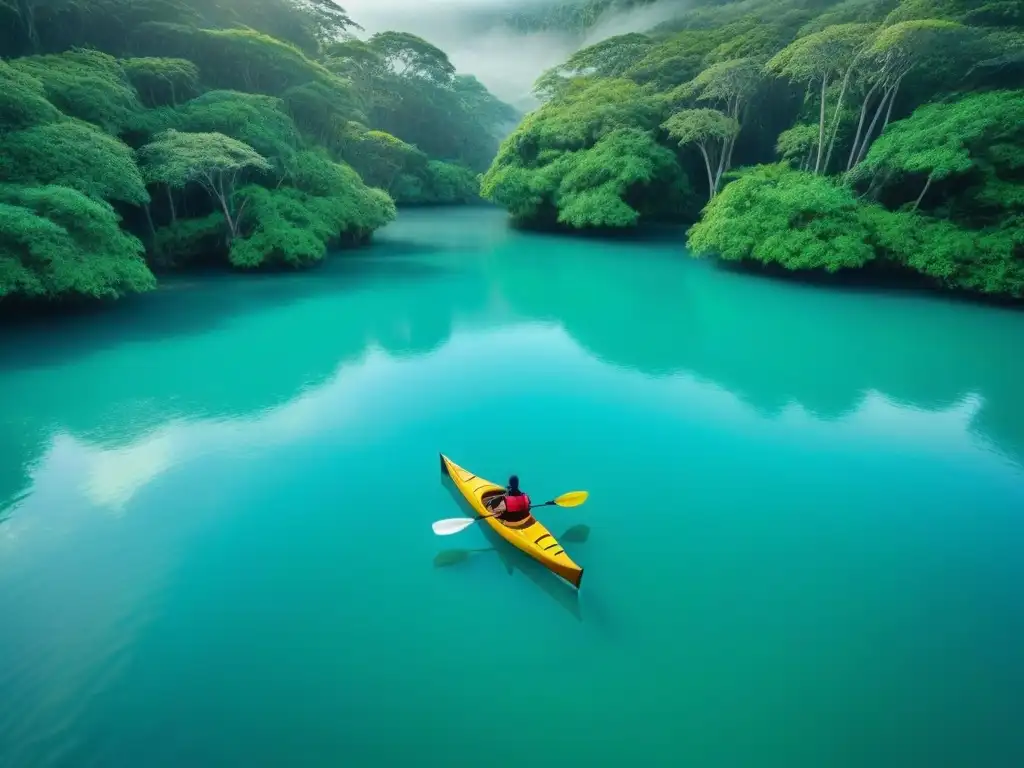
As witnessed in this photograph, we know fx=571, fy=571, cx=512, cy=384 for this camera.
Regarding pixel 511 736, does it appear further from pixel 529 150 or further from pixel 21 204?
pixel 529 150

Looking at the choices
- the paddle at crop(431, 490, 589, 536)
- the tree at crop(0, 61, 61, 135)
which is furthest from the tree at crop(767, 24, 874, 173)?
the tree at crop(0, 61, 61, 135)

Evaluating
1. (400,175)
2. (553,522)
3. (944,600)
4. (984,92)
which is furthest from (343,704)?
(400,175)

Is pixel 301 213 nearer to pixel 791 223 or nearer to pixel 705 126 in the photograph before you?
pixel 791 223

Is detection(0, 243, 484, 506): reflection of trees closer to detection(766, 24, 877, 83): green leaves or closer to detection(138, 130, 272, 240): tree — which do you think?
detection(138, 130, 272, 240): tree

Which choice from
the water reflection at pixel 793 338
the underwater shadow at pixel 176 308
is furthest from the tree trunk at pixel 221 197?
the water reflection at pixel 793 338

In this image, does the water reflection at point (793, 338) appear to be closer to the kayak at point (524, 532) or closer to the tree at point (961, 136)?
the tree at point (961, 136)

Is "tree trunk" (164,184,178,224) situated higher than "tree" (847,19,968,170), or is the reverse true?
"tree" (847,19,968,170)

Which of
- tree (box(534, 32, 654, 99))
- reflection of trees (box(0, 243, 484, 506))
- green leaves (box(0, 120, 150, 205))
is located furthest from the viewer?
tree (box(534, 32, 654, 99))
